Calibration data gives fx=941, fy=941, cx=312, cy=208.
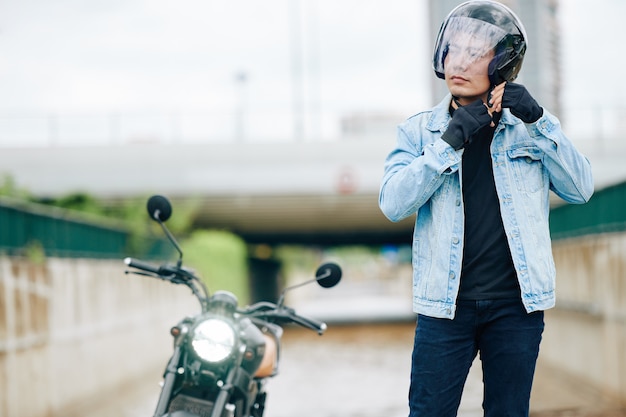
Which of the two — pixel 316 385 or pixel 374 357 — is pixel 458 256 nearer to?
pixel 316 385

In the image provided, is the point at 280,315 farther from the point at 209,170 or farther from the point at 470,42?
the point at 209,170

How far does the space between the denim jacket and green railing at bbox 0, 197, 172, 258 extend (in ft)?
17.6

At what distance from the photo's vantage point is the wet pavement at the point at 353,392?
8.61 meters

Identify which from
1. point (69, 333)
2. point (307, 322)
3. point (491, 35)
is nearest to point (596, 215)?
point (69, 333)

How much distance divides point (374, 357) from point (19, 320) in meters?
8.16

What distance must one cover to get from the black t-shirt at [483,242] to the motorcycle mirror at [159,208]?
1.38m

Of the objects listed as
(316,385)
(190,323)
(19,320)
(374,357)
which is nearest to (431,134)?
(190,323)

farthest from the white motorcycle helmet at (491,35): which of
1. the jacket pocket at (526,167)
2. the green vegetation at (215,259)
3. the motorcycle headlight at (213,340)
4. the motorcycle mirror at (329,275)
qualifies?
the green vegetation at (215,259)

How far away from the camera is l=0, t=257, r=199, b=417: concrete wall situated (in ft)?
24.6

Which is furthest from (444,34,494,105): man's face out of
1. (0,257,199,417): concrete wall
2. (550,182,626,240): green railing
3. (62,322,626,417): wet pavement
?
(550,182,626,240): green railing

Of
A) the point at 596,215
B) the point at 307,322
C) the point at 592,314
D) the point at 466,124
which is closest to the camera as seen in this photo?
the point at 466,124

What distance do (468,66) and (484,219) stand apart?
0.49 meters

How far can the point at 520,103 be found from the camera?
9.66 ft

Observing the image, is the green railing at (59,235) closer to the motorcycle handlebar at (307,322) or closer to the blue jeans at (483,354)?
the motorcycle handlebar at (307,322)
